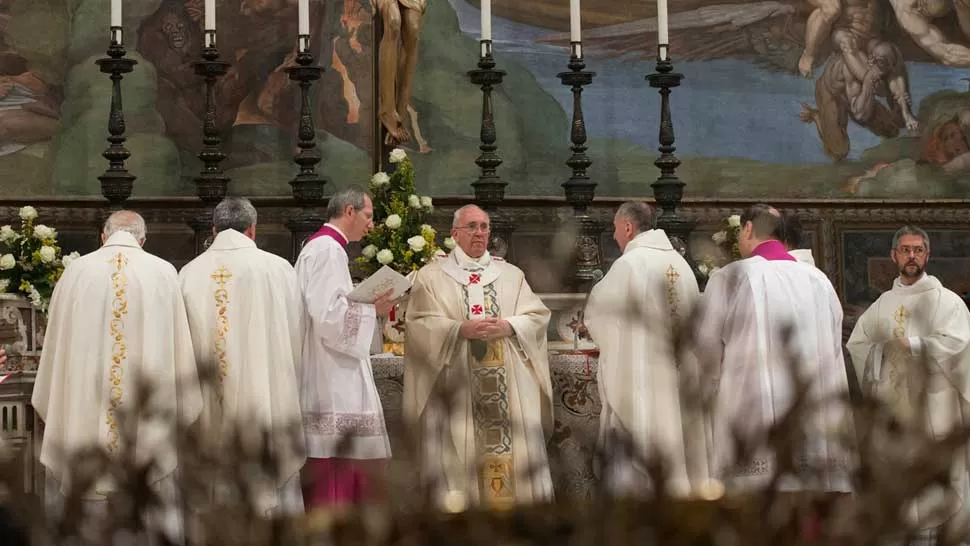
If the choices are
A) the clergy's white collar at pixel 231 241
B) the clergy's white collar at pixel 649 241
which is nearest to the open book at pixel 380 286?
the clergy's white collar at pixel 231 241

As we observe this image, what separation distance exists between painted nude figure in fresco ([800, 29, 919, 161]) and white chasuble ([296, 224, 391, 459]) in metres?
4.74

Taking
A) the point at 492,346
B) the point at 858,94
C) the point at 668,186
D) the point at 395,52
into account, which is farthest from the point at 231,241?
the point at 858,94

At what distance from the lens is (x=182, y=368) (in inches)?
244

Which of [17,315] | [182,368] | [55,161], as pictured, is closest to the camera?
[182,368]

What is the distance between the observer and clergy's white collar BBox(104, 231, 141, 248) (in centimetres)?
618

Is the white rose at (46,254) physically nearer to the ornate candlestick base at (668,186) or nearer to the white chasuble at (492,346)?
the white chasuble at (492,346)

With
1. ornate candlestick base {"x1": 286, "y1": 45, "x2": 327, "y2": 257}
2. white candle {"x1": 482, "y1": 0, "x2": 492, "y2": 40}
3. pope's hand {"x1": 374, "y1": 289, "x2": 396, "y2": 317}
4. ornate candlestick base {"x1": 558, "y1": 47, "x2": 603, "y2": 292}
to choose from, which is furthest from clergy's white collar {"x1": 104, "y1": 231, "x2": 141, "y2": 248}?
ornate candlestick base {"x1": 558, "y1": 47, "x2": 603, "y2": 292}

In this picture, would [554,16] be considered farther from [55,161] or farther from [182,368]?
[182,368]

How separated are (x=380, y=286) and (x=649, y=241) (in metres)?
1.46

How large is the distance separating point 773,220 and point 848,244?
12.5ft

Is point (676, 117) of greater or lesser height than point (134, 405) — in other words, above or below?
above

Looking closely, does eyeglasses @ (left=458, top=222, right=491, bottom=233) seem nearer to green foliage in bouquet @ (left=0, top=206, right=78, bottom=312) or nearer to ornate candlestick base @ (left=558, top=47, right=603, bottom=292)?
ornate candlestick base @ (left=558, top=47, right=603, bottom=292)

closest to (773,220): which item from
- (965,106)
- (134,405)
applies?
(965,106)

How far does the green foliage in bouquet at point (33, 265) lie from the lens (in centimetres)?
676
